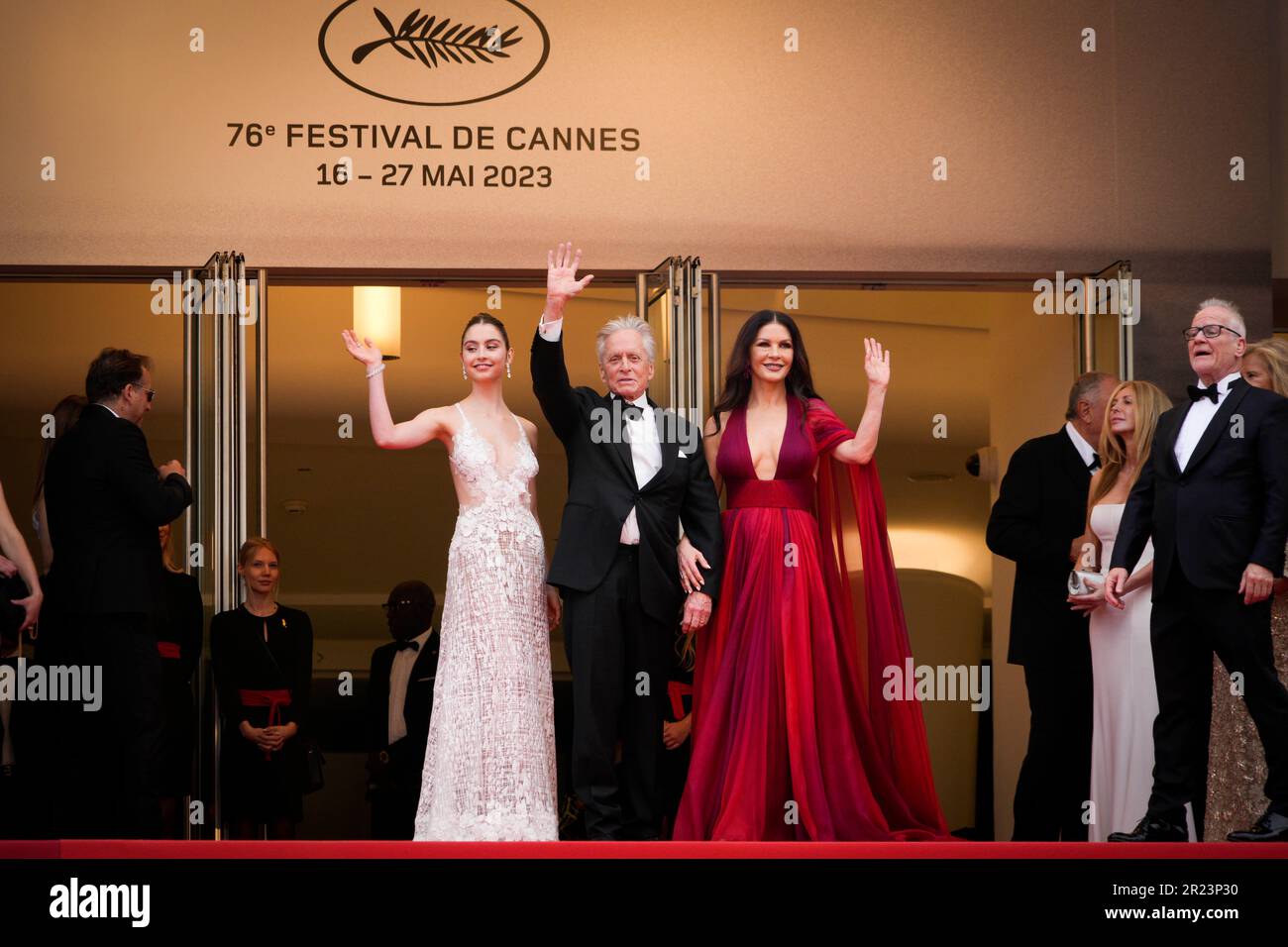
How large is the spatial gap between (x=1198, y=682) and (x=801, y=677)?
117 cm

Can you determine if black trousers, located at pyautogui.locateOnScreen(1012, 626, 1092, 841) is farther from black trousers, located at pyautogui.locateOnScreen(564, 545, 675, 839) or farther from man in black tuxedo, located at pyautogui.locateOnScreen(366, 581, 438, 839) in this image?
man in black tuxedo, located at pyautogui.locateOnScreen(366, 581, 438, 839)

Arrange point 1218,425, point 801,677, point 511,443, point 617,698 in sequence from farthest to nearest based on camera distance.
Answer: point 511,443 → point 801,677 → point 617,698 → point 1218,425

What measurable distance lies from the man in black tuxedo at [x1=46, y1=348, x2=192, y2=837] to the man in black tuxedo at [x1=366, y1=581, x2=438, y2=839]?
1285 millimetres

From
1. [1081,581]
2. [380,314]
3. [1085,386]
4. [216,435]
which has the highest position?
[380,314]

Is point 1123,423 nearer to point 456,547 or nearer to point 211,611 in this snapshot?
point 456,547

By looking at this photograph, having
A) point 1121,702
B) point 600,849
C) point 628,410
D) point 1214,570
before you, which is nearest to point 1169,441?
point 1214,570

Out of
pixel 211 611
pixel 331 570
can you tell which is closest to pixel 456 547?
pixel 211 611

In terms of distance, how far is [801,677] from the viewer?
5691 millimetres

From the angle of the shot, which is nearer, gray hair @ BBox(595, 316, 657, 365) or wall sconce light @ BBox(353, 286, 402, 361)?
gray hair @ BBox(595, 316, 657, 365)

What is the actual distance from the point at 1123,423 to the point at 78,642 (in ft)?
11.4

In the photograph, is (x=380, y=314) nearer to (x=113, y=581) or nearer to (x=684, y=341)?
(x=684, y=341)

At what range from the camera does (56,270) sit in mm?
7246

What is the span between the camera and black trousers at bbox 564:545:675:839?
5488 mm

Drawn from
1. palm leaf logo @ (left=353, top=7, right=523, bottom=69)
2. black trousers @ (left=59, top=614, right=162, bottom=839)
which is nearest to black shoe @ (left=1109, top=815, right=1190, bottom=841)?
black trousers @ (left=59, top=614, right=162, bottom=839)
